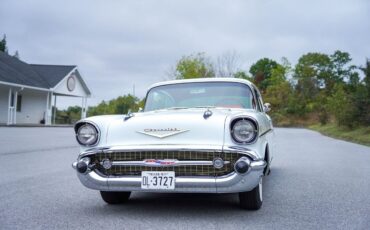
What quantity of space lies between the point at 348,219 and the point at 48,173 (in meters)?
4.79

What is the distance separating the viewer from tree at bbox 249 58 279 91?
73.9 m

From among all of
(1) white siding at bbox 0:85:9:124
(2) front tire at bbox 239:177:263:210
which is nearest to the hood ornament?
(2) front tire at bbox 239:177:263:210

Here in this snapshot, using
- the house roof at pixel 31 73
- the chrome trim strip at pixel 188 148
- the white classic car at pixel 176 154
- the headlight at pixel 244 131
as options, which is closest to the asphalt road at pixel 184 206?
the white classic car at pixel 176 154

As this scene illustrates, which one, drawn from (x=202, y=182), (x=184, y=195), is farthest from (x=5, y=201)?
(x=202, y=182)

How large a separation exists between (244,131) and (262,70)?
76150mm

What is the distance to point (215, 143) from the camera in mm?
3840

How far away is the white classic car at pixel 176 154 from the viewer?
3.79 metres

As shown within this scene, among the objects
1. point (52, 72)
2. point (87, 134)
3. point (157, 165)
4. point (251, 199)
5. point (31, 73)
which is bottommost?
point (251, 199)

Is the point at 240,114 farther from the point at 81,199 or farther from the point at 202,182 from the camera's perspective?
the point at 81,199

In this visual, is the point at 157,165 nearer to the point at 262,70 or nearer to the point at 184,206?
the point at 184,206

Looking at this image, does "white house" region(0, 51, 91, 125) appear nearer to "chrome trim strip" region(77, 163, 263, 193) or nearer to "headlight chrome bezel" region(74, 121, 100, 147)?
"headlight chrome bezel" region(74, 121, 100, 147)

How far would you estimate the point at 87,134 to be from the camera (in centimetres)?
424

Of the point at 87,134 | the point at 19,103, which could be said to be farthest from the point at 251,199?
the point at 19,103

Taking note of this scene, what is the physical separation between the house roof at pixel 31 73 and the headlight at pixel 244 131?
2153cm
